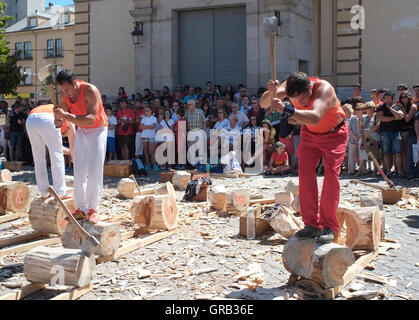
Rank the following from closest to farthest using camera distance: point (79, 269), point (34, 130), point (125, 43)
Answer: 1. point (79, 269)
2. point (34, 130)
3. point (125, 43)

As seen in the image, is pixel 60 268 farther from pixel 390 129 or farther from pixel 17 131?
pixel 17 131

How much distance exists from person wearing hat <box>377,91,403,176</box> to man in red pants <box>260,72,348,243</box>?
7.30 meters

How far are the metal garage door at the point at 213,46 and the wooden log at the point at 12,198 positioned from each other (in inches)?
441

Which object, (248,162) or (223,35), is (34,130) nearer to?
(248,162)

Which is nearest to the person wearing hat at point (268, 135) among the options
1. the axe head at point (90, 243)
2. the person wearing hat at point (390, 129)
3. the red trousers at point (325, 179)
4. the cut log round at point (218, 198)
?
the person wearing hat at point (390, 129)

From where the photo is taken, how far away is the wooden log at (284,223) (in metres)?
6.75

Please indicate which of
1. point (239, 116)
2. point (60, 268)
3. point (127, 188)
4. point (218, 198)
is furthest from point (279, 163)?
point (60, 268)

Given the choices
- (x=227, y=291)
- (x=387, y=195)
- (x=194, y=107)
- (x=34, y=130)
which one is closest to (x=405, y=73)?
(x=194, y=107)

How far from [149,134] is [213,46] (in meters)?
5.35

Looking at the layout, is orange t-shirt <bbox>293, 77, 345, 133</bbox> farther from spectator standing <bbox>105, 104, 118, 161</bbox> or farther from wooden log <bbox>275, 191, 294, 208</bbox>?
spectator standing <bbox>105, 104, 118, 161</bbox>

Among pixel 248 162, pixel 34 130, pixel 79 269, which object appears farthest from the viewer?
pixel 248 162

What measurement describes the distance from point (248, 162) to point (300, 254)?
30.4ft

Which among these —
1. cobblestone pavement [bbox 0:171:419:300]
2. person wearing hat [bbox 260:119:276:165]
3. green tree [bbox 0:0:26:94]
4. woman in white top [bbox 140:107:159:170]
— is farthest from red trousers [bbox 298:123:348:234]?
green tree [bbox 0:0:26:94]

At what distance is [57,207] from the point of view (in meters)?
7.12
